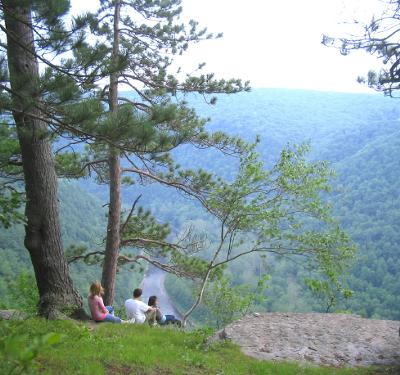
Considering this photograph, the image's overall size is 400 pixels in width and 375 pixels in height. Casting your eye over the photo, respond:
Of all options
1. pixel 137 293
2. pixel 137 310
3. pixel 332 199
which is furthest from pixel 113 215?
pixel 332 199

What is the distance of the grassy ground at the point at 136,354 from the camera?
3.91 m

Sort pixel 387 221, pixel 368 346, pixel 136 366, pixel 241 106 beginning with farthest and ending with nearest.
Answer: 1. pixel 241 106
2. pixel 387 221
3. pixel 368 346
4. pixel 136 366

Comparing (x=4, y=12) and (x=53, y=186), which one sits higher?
(x=4, y=12)

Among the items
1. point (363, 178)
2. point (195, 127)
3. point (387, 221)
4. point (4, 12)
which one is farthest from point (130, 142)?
point (363, 178)

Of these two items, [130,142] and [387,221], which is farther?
[387,221]

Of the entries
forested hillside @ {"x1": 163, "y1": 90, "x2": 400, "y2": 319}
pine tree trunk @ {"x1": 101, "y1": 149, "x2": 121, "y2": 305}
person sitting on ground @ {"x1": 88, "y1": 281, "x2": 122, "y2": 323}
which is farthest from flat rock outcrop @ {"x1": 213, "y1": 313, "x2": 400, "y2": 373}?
forested hillside @ {"x1": 163, "y1": 90, "x2": 400, "y2": 319}

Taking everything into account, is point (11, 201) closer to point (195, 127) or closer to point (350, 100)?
point (195, 127)

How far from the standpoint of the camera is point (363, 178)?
208ft

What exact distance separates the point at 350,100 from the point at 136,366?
5285 inches

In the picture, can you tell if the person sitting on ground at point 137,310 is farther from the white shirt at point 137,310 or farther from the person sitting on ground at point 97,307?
the person sitting on ground at point 97,307

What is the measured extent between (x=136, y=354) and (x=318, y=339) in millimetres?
3383

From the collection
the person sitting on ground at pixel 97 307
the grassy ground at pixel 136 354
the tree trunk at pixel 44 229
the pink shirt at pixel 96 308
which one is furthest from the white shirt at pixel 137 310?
the tree trunk at pixel 44 229

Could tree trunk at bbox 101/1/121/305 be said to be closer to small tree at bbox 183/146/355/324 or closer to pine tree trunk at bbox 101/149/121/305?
pine tree trunk at bbox 101/149/121/305

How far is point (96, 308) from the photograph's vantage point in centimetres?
691
